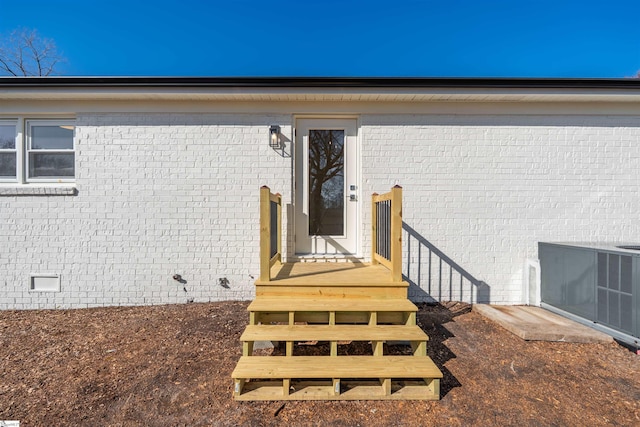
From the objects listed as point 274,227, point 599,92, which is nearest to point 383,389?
point 274,227

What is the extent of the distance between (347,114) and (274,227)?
1.93 meters

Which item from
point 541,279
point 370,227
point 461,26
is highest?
point 461,26

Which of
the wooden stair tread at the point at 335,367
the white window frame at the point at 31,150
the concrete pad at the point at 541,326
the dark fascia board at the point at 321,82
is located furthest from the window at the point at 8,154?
the concrete pad at the point at 541,326

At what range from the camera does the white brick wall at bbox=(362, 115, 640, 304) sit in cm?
410

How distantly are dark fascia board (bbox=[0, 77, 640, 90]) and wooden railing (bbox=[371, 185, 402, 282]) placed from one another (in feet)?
4.92

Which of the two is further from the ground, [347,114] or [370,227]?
[347,114]

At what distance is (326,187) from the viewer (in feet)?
13.9

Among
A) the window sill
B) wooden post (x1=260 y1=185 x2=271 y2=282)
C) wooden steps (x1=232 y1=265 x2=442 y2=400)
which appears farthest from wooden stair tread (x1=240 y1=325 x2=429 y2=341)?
the window sill

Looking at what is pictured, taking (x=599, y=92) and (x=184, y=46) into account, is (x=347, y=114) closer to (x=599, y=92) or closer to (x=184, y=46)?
(x=599, y=92)

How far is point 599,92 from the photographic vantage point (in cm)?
377

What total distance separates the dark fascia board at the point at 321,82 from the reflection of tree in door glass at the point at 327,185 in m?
0.77

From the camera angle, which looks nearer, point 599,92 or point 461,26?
point 599,92

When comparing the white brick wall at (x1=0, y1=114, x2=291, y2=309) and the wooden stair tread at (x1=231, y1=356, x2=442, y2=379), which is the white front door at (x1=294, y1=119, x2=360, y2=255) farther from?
the wooden stair tread at (x1=231, y1=356, x2=442, y2=379)

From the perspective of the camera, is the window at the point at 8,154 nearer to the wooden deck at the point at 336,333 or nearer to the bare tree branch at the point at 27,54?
the wooden deck at the point at 336,333
